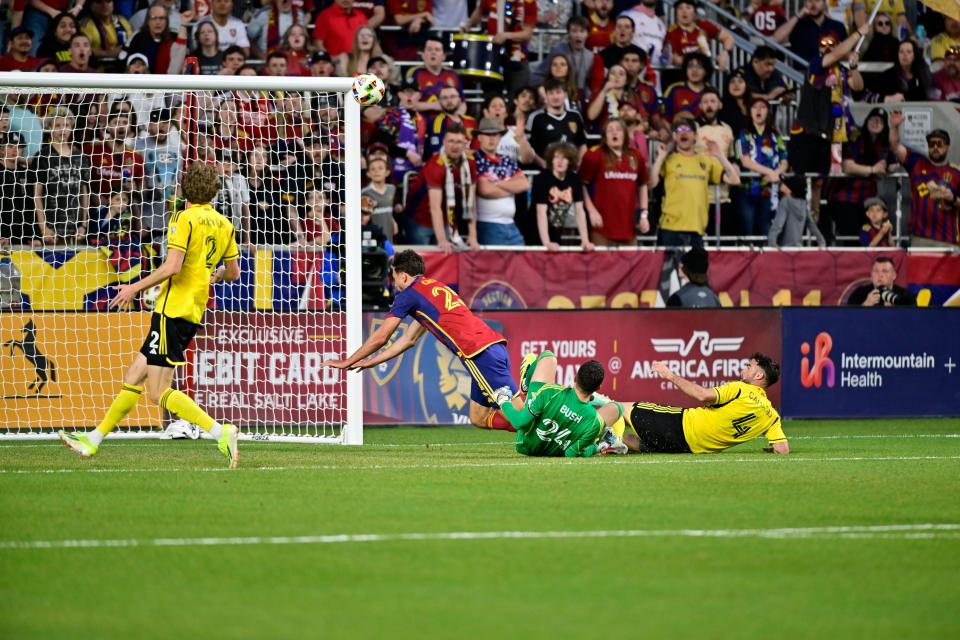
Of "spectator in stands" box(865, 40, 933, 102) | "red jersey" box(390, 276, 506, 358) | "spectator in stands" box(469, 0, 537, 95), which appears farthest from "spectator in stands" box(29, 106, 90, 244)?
"spectator in stands" box(865, 40, 933, 102)

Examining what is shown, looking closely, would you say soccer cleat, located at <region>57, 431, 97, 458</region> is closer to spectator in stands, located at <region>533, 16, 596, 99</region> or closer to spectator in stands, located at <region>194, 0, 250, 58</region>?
spectator in stands, located at <region>194, 0, 250, 58</region>

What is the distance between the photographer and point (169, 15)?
1995 centimetres

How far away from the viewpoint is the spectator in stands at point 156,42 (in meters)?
19.0

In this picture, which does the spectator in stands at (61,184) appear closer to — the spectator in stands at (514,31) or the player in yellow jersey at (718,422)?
the player in yellow jersey at (718,422)

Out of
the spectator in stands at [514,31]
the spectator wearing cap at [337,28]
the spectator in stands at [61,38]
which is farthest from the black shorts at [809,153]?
the spectator in stands at [61,38]

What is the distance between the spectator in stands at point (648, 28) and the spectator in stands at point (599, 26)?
16.7 inches

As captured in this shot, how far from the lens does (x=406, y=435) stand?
1577 centimetres

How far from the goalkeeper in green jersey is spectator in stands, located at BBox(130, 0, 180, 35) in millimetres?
9186

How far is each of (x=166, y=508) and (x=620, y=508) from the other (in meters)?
2.84

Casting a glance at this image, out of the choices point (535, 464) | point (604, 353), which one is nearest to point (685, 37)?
point (604, 353)

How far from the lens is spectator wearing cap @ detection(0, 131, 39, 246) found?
51.0ft

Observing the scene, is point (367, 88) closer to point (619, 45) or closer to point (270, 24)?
point (270, 24)

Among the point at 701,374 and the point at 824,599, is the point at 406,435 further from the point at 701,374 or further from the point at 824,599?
the point at 824,599

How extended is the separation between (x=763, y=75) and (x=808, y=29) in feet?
7.99
